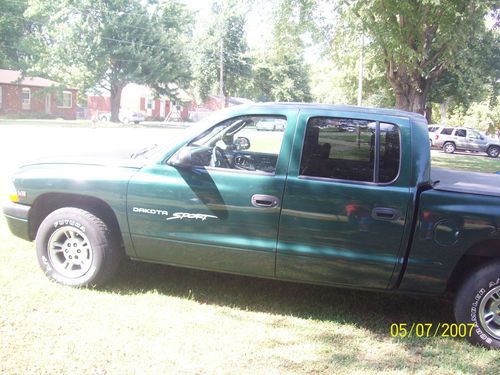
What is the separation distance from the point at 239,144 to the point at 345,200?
4.39 ft

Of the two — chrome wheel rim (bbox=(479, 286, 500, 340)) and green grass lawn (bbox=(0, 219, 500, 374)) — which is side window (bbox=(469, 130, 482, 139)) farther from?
chrome wheel rim (bbox=(479, 286, 500, 340))

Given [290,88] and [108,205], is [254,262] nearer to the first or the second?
[108,205]

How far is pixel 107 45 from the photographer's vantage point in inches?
1542

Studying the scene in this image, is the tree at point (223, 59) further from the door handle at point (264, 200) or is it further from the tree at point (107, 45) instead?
the door handle at point (264, 200)

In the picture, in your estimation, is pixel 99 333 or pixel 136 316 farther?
pixel 136 316

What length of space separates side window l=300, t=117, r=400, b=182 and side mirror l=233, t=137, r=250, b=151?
0.90 m

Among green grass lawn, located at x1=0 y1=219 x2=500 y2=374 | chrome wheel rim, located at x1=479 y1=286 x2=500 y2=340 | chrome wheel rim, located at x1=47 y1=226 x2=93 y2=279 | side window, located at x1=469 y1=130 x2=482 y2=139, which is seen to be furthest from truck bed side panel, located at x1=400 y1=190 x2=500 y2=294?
side window, located at x1=469 y1=130 x2=482 y2=139

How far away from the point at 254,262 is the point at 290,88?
62201 millimetres

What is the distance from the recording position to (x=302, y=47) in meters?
18.2

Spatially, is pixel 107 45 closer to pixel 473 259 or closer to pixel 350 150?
pixel 350 150

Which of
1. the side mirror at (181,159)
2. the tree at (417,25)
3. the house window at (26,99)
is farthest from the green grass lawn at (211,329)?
the house window at (26,99)

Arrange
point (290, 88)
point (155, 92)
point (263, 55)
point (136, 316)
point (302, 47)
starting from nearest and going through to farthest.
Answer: point (136, 316) < point (302, 47) < point (263, 55) < point (155, 92) < point (290, 88)

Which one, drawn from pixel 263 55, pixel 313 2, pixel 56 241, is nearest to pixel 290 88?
pixel 263 55

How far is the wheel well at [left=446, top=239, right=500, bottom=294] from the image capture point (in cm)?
358
